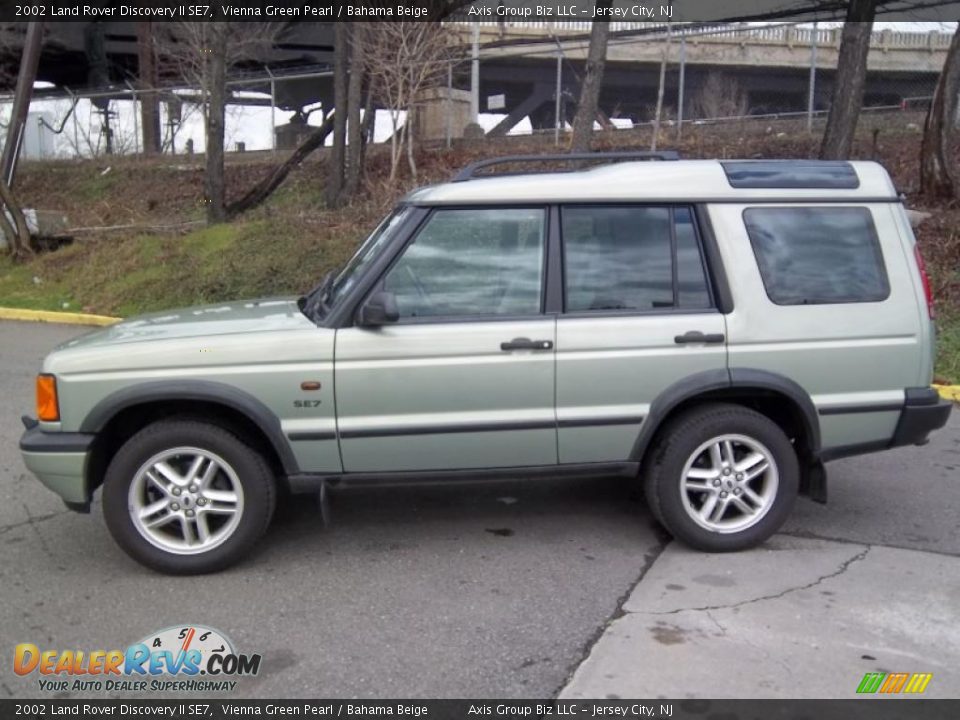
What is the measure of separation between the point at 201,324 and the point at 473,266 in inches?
55.0

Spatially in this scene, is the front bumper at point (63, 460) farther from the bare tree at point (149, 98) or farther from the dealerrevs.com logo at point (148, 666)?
the bare tree at point (149, 98)

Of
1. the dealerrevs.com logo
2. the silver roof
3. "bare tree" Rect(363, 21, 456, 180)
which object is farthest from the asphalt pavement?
"bare tree" Rect(363, 21, 456, 180)

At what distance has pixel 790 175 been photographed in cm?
451

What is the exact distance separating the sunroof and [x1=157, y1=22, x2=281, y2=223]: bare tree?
12994mm

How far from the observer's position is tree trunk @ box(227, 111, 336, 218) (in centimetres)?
1748

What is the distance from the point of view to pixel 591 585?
4.18 metres

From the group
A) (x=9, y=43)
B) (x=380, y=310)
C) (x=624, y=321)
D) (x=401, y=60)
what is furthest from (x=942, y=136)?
(x=9, y=43)

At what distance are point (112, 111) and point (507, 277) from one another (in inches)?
890

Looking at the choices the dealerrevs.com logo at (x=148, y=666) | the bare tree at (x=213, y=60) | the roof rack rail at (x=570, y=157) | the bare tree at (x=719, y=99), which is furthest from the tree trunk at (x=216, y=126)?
the dealerrevs.com logo at (x=148, y=666)

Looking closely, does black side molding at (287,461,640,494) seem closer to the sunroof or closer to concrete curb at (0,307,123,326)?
the sunroof

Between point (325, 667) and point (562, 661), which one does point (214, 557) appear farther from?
point (562, 661)

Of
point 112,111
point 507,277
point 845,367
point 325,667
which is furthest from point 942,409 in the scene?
point 112,111

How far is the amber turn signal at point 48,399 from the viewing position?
409 centimetres

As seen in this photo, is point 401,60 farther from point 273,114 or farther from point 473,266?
point 473,266
